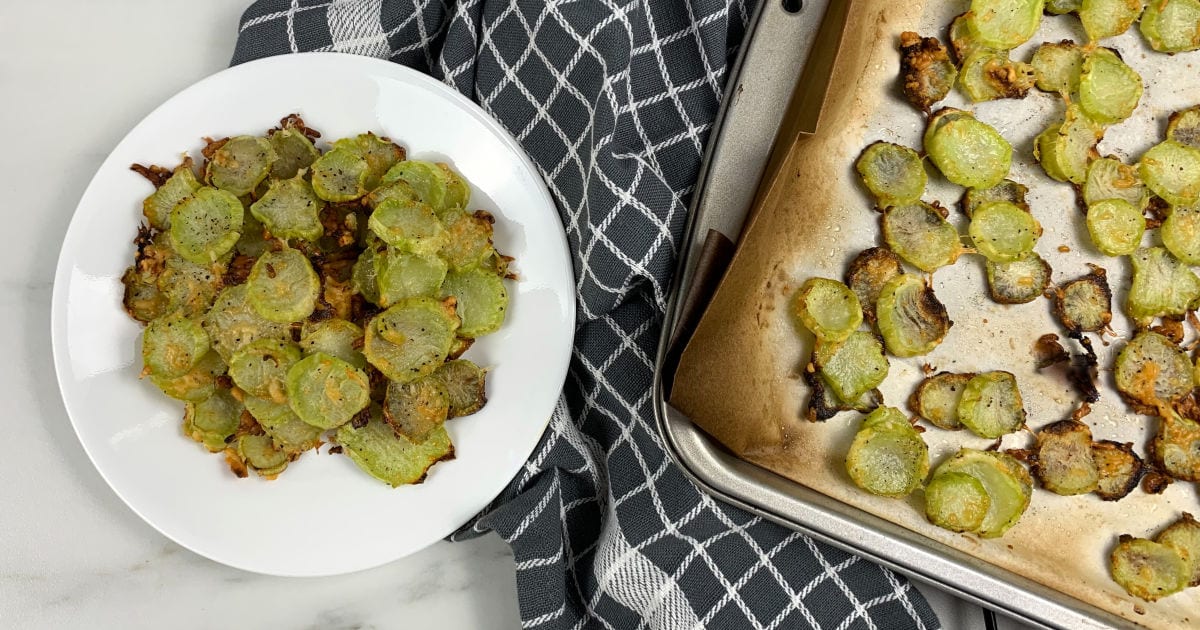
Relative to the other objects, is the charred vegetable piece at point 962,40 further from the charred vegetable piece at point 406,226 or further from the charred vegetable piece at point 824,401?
the charred vegetable piece at point 406,226

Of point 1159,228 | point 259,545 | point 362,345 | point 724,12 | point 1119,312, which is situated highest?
point 724,12

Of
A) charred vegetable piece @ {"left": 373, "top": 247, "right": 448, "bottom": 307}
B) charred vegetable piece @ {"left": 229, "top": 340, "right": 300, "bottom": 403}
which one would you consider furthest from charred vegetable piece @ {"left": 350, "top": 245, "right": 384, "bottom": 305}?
charred vegetable piece @ {"left": 229, "top": 340, "right": 300, "bottom": 403}

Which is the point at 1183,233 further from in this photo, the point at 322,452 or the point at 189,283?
the point at 189,283

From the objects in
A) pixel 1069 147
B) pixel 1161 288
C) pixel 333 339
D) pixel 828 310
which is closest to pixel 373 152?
pixel 333 339

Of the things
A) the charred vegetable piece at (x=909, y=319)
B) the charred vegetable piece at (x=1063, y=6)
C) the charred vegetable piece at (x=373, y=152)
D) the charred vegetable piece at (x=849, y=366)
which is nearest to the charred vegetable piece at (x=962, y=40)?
the charred vegetable piece at (x=1063, y=6)

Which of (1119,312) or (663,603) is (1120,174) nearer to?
(1119,312)

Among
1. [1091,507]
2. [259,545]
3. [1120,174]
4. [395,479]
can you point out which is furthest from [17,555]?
[1120,174]
